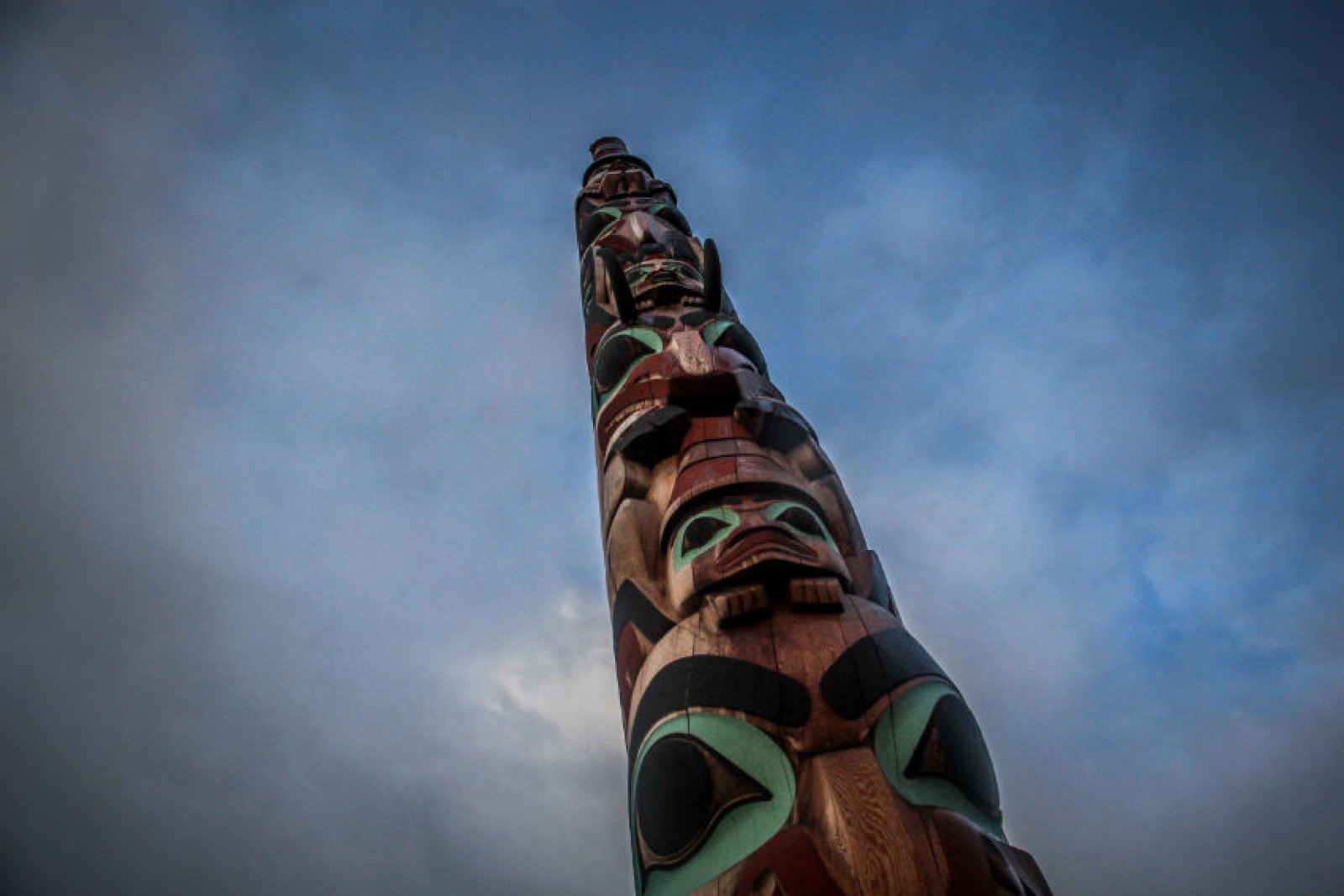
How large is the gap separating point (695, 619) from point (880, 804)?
0.99 meters

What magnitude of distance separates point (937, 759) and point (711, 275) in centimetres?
372

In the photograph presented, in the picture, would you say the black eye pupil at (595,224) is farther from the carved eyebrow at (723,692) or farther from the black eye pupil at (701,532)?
the carved eyebrow at (723,692)

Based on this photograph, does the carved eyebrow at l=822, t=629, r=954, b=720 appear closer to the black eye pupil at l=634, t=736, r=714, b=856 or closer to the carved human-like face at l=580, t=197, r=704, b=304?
the black eye pupil at l=634, t=736, r=714, b=856

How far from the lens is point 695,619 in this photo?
9.73 ft

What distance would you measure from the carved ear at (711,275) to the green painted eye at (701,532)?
2.45 m

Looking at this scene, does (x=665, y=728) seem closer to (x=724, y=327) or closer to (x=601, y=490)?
(x=601, y=490)

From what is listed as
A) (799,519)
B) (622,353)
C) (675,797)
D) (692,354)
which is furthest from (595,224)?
(675,797)

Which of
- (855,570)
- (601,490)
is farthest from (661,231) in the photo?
(855,570)

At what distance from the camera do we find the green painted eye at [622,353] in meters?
5.36

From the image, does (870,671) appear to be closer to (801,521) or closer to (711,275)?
(801,521)

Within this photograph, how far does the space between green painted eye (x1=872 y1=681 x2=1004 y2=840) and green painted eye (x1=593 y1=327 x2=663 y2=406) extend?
3.15 meters

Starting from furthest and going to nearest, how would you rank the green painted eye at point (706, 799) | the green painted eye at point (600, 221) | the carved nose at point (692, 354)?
1. the green painted eye at point (600, 221)
2. the carved nose at point (692, 354)
3. the green painted eye at point (706, 799)

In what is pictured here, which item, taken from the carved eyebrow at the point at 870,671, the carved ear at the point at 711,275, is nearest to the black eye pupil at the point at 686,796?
the carved eyebrow at the point at 870,671

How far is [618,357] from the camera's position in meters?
5.37
